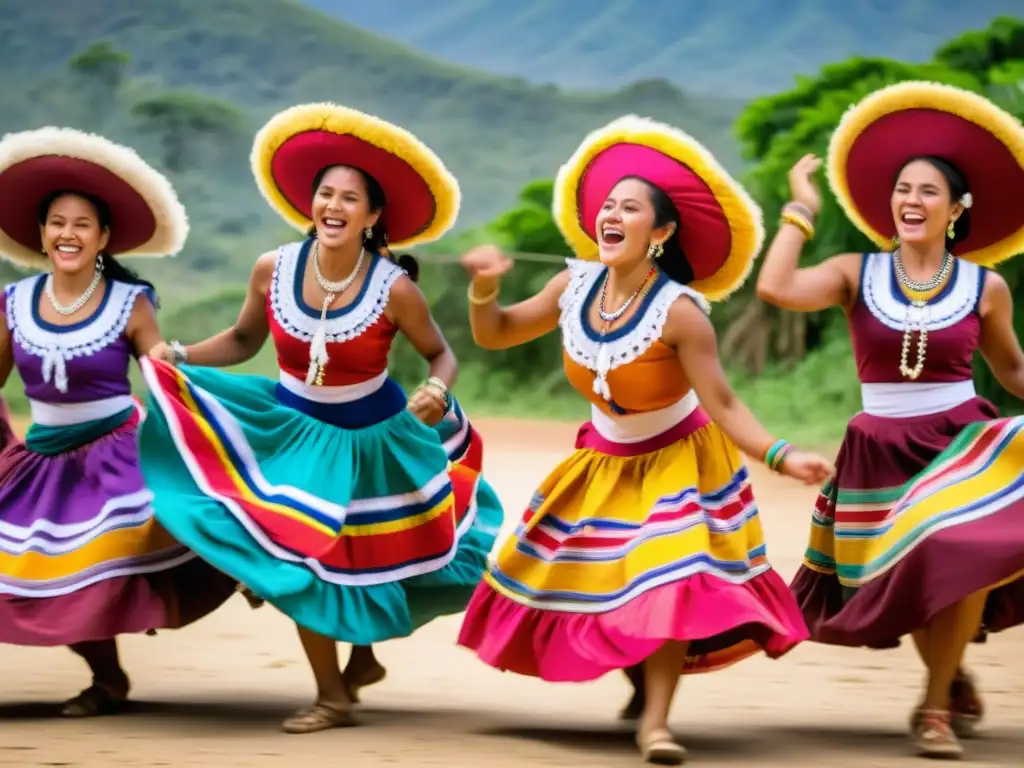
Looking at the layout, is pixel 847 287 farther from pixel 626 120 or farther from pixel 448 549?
pixel 448 549

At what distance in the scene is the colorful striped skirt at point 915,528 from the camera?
4.67 metres

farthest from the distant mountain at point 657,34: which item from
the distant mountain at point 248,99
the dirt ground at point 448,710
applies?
the dirt ground at point 448,710

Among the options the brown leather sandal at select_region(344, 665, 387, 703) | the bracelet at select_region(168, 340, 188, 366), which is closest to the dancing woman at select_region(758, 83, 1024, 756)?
the brown leather sandal at select_region(344, 665, 387, 703)

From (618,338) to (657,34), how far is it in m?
23.2

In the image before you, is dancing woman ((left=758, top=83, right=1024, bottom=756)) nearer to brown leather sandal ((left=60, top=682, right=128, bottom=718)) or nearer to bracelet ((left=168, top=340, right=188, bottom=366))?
bracelet ((left=168, top=340, right=188, bottom=366))

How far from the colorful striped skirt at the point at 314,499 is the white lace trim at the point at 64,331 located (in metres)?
0.44

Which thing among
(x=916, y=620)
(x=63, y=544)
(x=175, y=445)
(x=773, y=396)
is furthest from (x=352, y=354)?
(x=773, y=396)

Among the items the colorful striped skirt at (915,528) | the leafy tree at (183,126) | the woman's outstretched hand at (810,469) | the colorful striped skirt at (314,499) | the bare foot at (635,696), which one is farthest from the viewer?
the leafy tree at (183,126)

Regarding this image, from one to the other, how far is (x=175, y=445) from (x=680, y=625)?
5.01ft

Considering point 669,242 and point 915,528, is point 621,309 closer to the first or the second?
point 669,242

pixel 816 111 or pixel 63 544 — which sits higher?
pixel 816 111

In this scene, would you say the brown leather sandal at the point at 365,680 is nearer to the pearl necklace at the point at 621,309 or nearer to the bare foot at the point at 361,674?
the bare foot at the point at 361,674

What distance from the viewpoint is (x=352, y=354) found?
511 centimetres

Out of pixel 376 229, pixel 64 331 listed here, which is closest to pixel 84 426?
pixel 64 331
